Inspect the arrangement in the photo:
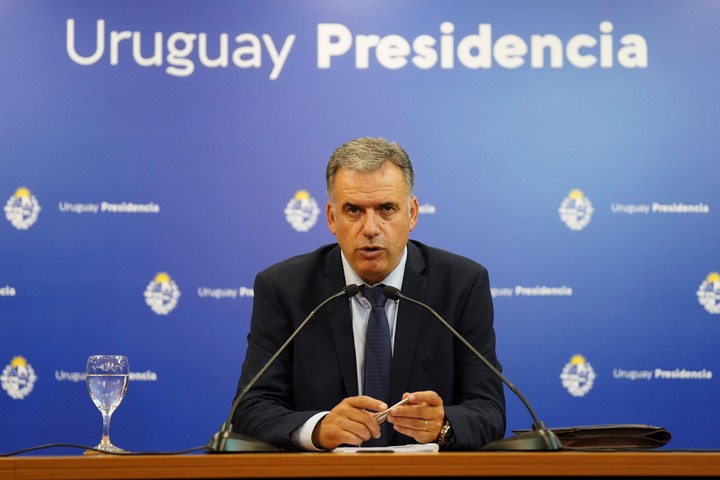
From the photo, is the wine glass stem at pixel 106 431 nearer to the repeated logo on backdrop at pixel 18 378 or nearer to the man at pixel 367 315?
the man at pixel 367 315

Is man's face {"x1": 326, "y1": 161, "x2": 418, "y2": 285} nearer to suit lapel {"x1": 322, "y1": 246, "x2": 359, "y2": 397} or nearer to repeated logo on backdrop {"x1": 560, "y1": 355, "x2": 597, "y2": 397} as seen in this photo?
suit lapel {"x1": 322, "y1": 246, "x2": 359, "y2": 397}

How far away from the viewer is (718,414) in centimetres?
390

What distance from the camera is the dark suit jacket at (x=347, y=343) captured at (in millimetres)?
2500

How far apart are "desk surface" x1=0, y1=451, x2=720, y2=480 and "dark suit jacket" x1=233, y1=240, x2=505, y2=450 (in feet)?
3.22

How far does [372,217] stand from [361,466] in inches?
49.6

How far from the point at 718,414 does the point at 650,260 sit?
74 centimetres

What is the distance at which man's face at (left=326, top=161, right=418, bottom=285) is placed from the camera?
8.40 ft

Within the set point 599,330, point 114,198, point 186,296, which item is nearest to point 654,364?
point 599,330

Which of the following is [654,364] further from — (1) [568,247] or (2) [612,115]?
(2) [612,115]

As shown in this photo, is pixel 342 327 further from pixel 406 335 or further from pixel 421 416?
pixel 421 416

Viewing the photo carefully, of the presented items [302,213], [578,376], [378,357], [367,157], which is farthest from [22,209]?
[578,376]

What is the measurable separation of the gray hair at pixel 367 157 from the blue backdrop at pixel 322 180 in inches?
49.4

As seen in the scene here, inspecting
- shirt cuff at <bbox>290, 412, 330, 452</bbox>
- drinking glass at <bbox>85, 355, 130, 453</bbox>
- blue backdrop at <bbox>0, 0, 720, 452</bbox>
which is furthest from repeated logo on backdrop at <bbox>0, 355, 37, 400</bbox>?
shirt cuff at <bbox>290, 412, 330, 452</bbox>

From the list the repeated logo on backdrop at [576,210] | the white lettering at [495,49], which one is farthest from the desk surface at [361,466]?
the white lettering at [495,49]
